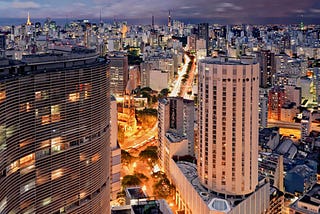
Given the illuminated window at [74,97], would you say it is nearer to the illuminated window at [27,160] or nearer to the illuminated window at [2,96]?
the illuminated window at [27,160]

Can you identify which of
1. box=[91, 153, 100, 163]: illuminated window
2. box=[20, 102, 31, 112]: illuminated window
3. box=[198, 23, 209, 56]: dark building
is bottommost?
box=[91, 153, 100, 163]: illuminated window

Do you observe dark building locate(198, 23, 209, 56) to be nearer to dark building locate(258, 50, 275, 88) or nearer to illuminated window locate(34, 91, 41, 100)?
dark building locate(258, 50, 275, 88)

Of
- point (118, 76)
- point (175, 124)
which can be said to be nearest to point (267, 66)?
point (118, 76)

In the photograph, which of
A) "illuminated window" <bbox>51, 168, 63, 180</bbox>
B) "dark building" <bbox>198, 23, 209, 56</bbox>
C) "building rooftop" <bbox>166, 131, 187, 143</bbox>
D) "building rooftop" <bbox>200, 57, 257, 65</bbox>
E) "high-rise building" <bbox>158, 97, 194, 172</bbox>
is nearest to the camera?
"illuminated window" <bbox>51, 168, 63, 180</bbox>

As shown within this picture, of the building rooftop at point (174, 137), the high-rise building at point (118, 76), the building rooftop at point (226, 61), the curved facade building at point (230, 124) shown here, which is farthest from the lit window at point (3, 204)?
the high-rise building at point (118, 76)

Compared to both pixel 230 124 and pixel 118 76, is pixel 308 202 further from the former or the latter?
pixel 118 76

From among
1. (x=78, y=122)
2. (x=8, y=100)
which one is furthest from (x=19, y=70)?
(x=78, y=122)

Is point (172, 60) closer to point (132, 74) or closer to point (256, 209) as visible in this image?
point (132, 74)

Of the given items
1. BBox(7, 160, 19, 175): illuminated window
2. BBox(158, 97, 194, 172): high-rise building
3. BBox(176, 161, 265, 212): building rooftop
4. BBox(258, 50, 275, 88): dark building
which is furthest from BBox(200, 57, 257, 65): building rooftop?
BBox(258, 50, 275, 88): dark building
